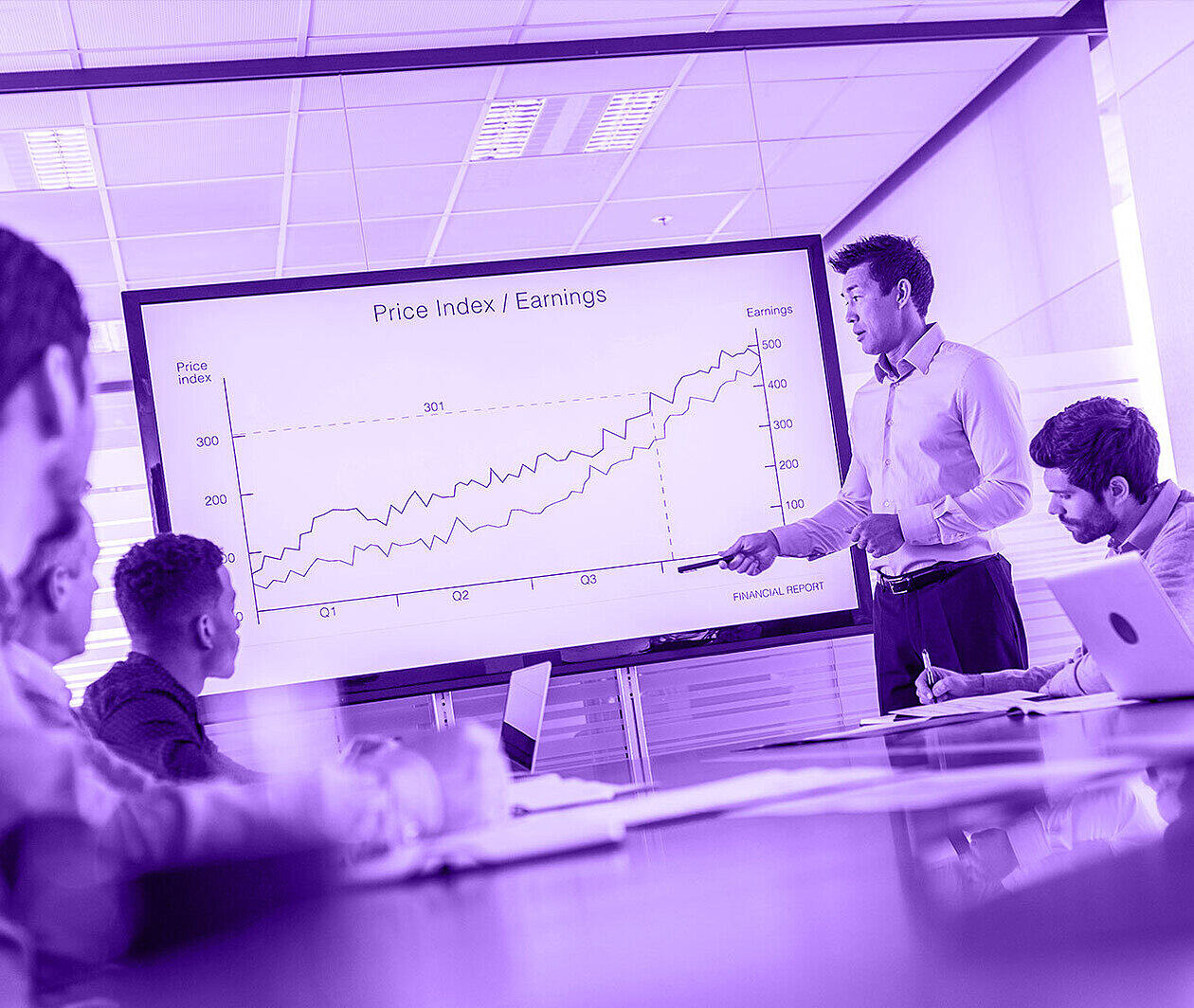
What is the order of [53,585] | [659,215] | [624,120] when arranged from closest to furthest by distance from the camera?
1. [53,585]
2. [624,120]
3. [659,215]

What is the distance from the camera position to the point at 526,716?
245 centimetres

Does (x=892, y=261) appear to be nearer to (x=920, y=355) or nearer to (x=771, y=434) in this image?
(x=920, y=355)

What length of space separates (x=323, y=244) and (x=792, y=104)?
183 cm

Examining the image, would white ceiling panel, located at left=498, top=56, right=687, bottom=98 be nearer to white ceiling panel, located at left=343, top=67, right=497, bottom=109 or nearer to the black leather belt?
white ceiling panel, located at left=343, top=67, right=497, bottom=109

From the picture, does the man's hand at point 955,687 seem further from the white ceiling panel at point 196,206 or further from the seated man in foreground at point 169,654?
the white ceiling panel at point 196,206

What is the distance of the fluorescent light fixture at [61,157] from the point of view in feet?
13.2

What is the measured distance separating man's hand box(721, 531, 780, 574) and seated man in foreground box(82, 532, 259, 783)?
52.4 inches

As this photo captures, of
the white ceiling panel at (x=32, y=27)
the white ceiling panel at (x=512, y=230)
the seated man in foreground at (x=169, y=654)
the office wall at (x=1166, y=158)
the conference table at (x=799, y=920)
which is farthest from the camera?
the white ceiling panel at (x=512, y=230)

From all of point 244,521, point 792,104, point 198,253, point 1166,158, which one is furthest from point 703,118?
point 244,521

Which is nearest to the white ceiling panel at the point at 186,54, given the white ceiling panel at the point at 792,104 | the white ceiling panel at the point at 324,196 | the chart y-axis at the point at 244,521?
the white ceiling panel at the point at 324,196

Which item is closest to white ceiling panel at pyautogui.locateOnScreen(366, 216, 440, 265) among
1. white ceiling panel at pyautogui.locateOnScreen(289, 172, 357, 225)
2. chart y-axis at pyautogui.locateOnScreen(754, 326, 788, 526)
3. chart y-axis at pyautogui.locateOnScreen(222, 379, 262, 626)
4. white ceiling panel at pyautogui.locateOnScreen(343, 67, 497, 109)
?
white ceiling panel at pyautogui.locateOnScreen(289, 172, 357, 225)

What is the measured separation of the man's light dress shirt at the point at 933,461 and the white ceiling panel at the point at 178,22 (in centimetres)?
208

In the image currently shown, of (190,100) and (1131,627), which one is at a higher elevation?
(190,100)

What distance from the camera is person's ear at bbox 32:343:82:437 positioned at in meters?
0.64
